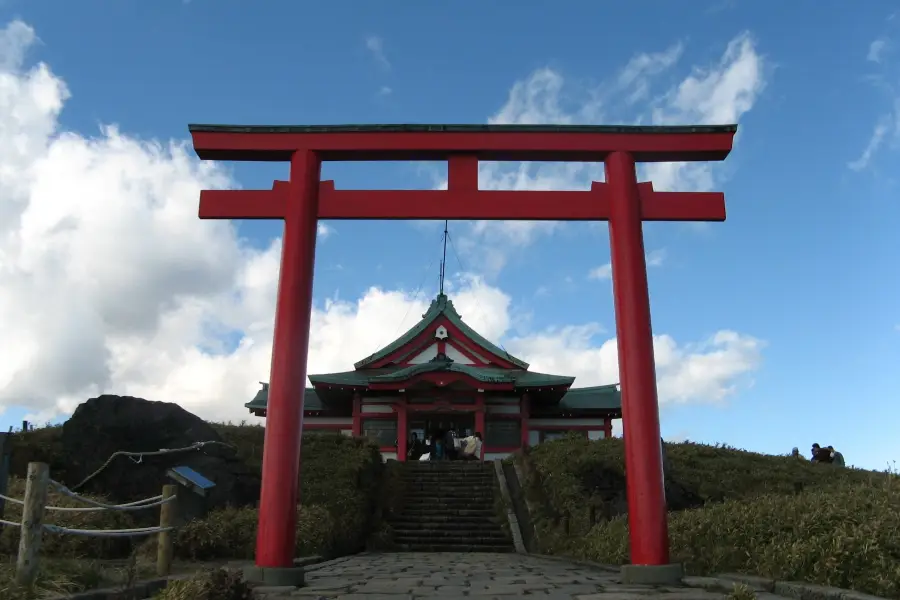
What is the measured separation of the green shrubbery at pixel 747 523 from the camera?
20.0 feet

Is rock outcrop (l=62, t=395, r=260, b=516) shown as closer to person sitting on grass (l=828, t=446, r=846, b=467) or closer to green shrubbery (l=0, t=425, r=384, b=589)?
green shrubbery (l=0, t=425, r=384, b=589)

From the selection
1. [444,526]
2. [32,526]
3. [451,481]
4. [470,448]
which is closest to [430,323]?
[470,448]

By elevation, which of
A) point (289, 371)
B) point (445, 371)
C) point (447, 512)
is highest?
point (445, 371)

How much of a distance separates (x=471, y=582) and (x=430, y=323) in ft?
68.2

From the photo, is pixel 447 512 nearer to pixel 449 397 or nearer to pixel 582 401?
pixel 449 397

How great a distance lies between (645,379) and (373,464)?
1106cm

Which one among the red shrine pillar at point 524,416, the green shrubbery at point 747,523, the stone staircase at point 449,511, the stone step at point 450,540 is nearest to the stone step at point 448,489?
the stone staircase at point 449,511

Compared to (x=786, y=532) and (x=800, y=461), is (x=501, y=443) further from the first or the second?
(x=786, y=532)

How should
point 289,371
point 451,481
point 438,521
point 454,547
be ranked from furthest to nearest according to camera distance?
point 451,481 < point 438,521 < point 454,547 < point 289,371

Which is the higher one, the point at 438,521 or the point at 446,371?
the point at 446,371

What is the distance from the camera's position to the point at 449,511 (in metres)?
16.4

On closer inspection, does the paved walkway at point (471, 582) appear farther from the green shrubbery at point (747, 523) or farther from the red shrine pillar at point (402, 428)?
the red shrine pillar at point (402, 428)

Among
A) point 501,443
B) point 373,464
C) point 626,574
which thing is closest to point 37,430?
point 373,464

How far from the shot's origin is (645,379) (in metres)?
7.75
